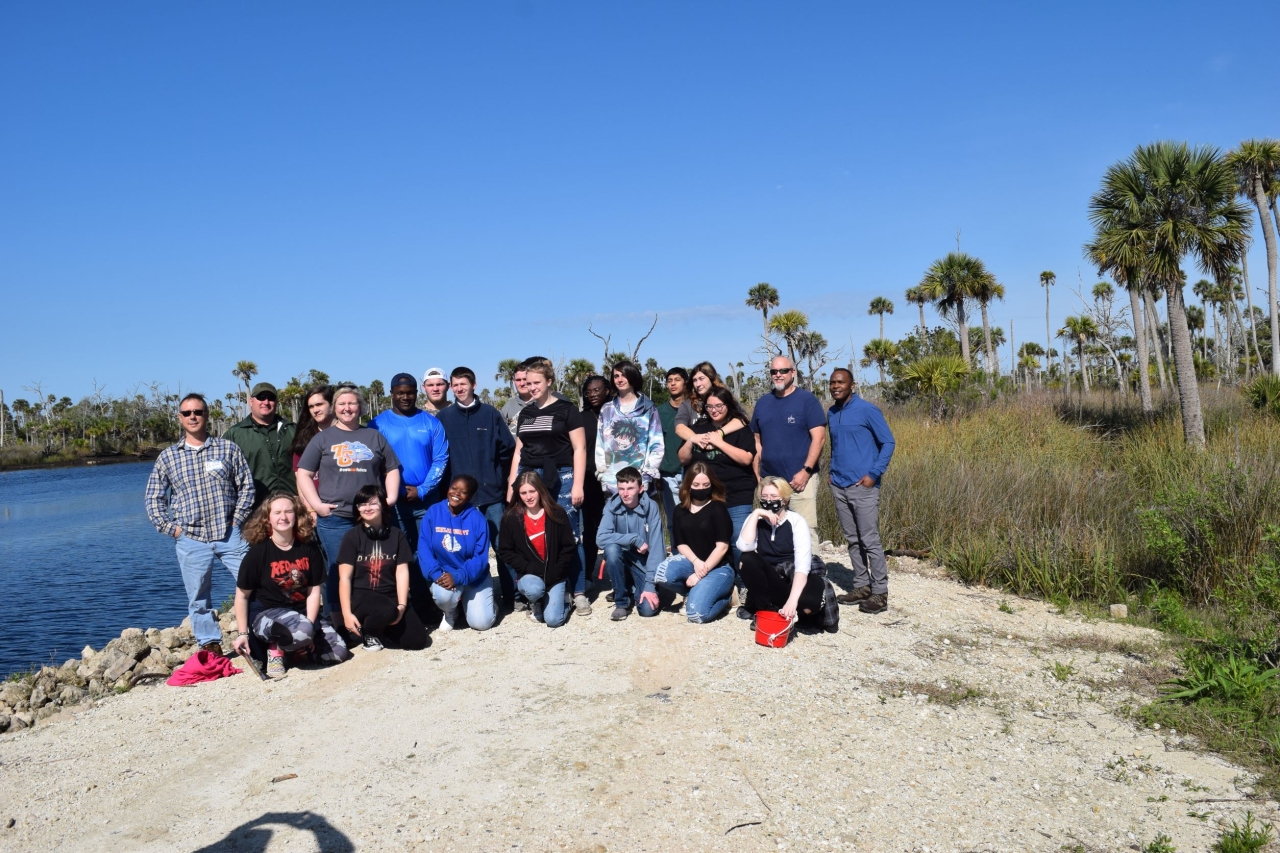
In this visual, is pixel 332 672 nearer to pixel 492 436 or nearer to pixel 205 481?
pixel 205 481

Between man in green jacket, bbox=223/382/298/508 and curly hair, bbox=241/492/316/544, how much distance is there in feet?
2.22

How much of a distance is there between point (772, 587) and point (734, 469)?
1.06 metres

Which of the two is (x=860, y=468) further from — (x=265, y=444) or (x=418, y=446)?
(x=265, y=444)

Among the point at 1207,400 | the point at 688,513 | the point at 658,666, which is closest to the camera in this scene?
the point at 658,666

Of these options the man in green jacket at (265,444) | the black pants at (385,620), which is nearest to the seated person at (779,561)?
the black pants at (385,620)

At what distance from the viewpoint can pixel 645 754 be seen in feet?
14.7

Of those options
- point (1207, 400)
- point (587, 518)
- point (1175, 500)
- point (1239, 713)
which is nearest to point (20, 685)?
point (587, 518)

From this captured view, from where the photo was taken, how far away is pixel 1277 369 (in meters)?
24.0

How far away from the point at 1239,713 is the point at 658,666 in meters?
3.41

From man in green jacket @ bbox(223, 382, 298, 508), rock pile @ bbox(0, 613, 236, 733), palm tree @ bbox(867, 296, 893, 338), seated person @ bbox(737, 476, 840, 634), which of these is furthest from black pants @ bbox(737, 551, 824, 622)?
palm tree @ bbox(867, 296, 893, 338)

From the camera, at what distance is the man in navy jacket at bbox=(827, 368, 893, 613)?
681 cm

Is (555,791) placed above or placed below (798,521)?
below

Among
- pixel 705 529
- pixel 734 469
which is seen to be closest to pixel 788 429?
pixel 734 469

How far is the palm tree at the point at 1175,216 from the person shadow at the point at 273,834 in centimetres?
1633
